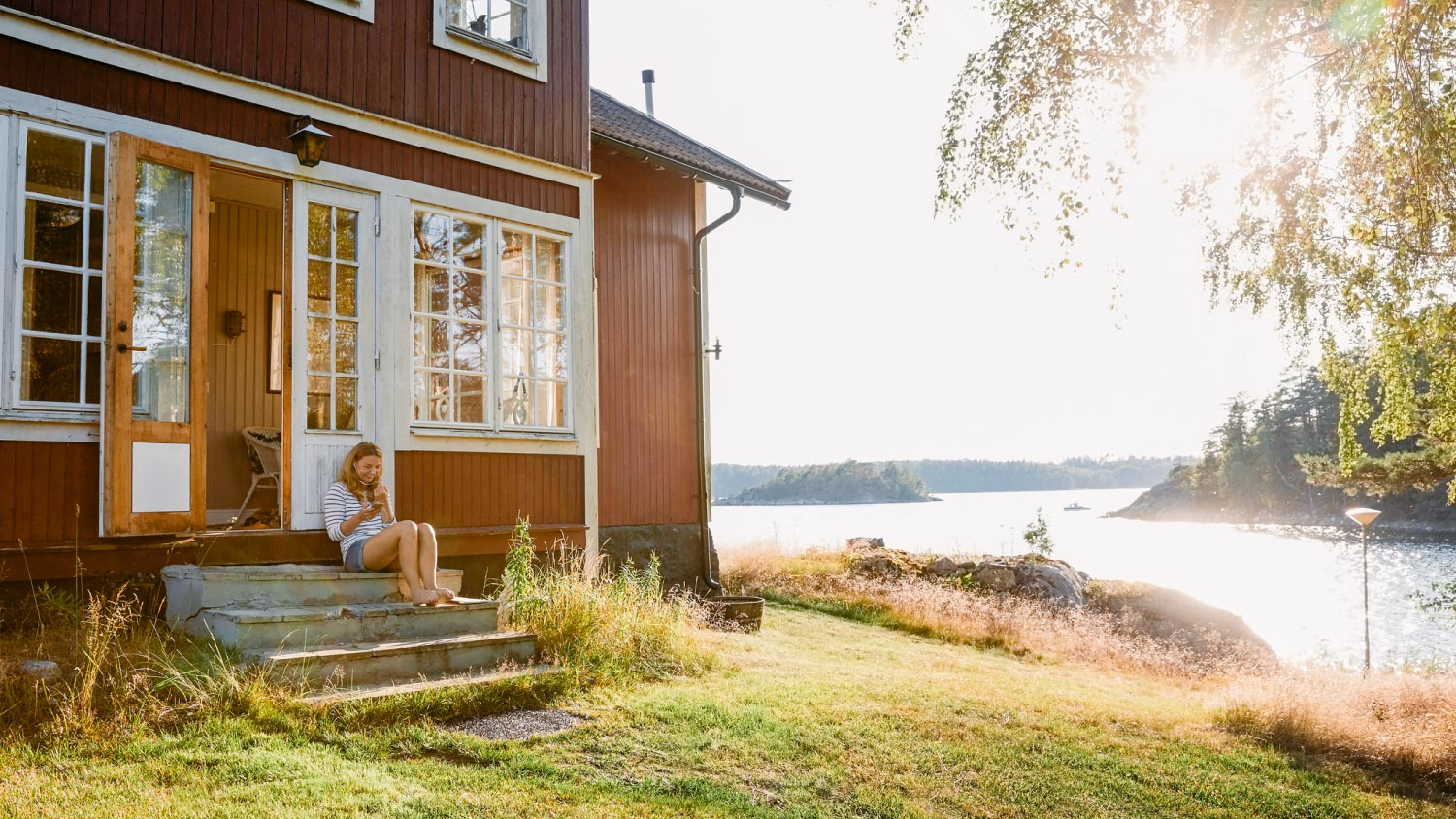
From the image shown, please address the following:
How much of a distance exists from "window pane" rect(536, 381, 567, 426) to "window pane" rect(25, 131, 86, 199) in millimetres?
3325

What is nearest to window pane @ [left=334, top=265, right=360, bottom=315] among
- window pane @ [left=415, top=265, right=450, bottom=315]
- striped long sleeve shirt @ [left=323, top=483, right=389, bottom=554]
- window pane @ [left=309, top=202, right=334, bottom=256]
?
window pane @ [left=309, top=202, right=334, bottom=256]

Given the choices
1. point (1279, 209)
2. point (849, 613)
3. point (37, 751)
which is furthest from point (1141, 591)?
point (37, 751)

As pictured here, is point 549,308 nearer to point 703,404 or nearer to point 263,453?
point 263,453

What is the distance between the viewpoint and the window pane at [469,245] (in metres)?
7.52

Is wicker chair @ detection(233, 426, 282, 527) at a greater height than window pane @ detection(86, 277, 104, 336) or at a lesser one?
lesser

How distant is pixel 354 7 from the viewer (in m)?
6.98

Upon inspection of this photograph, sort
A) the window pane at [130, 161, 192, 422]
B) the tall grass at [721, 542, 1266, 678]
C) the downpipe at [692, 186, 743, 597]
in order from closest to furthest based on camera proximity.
→ the window pane at [130, 161, 192, 422]
the downpipe at [692, 186, 743, 597]
the tall grass at [721, 542, 1266, 678]

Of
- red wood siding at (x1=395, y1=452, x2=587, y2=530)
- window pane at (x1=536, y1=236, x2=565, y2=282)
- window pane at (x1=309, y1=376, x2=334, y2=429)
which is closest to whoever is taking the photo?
window pane at (x1=309, y1=376, x2=334, y2=429)

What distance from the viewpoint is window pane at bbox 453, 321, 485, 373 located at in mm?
7441

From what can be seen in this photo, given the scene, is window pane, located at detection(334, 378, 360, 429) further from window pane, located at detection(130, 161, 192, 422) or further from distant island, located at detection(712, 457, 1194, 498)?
distant island, located at detection(712, 457, 1194, 498)

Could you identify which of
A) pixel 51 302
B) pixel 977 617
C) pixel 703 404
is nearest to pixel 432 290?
pixel 51 302

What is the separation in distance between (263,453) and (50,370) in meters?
3.05

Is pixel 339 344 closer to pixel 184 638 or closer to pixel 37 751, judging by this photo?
pixel 184 638

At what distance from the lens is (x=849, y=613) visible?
12.9 m
